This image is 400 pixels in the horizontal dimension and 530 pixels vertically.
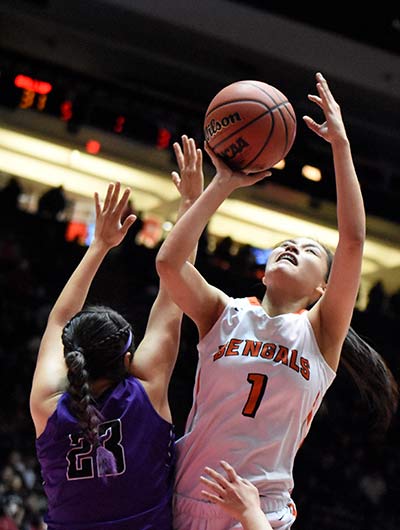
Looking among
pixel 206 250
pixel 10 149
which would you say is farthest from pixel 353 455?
pixel 10 149

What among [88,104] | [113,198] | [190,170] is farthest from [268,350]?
[88,104]

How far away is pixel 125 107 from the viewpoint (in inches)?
385

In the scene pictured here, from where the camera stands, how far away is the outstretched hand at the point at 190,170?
2688 millimetres

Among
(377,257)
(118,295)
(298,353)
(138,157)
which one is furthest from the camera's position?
(377,257)

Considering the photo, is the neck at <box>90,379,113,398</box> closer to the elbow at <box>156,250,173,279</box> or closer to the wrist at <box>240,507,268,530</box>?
the elbow at <box>156,250,173,279</box>

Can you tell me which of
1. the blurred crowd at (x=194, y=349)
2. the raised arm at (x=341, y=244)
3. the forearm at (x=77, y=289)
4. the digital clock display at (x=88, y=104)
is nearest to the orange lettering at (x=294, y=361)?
the raised arm at (x=341, y=244)

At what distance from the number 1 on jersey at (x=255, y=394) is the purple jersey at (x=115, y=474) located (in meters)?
0.28

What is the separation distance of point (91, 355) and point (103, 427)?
21cm

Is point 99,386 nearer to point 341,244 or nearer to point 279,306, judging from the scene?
point 279,306

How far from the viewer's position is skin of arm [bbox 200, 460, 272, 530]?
6.89ft

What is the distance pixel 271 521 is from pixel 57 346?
0.83m

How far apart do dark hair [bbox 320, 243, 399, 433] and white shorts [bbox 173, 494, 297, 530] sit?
1.53 ft

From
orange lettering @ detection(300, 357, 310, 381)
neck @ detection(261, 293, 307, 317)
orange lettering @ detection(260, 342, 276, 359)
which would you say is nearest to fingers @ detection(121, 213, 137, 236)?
neck @ detection(261, 293, 307, 317)

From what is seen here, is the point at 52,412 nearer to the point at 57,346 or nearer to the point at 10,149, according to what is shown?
the point at 57,346
